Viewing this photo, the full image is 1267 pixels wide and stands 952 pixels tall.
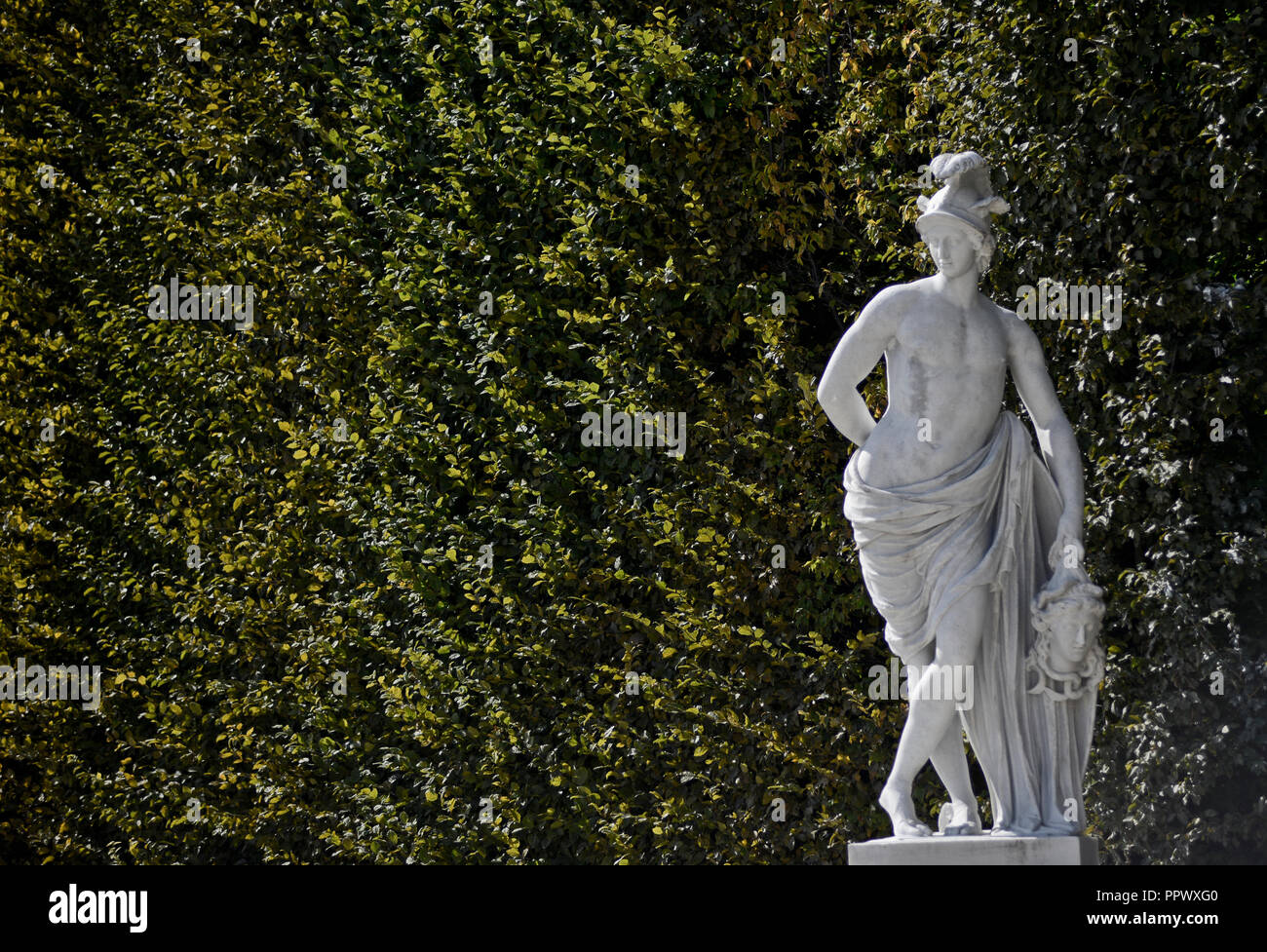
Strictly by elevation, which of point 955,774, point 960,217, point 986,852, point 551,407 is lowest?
point 986,852

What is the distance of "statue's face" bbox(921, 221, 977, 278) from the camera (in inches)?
225

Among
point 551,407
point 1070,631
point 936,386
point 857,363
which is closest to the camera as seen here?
point 1070,631

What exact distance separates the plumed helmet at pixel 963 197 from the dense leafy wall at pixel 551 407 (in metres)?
1.79

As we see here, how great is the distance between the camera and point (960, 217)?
5.68m

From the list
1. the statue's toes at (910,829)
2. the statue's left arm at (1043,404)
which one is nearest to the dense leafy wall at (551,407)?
the statue's left arm at (1043,404)

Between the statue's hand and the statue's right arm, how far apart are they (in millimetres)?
718

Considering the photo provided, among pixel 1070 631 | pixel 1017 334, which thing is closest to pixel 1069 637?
pixel 1070 631

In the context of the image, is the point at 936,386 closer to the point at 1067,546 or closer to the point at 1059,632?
the point at 1067,546

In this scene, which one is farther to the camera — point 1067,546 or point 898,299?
point 898,299

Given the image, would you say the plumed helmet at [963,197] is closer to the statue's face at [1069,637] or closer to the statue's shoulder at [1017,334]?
the statue's shoulder at [1017,334]

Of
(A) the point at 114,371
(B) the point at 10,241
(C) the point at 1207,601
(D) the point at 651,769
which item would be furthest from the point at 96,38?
(C) the point at 1207,601

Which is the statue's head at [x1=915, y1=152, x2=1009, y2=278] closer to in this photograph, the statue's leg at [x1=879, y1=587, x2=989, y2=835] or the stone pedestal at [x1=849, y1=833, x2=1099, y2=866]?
the statue's leg at [x1=879, y1=587, x2=989, y2=835]

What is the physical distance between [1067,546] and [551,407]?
3.70m

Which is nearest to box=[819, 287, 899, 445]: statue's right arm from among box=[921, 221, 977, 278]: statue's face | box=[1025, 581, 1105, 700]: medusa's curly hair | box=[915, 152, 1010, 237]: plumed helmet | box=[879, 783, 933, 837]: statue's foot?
box=[921, 221, 977, 278]: statue's face
